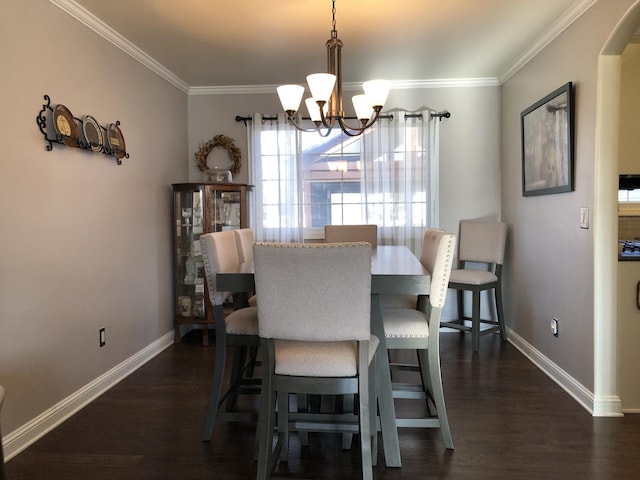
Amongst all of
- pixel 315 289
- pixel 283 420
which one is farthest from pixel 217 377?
pixel 315 289

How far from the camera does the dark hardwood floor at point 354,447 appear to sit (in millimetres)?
2031

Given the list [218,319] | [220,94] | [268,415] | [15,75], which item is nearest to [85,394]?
[218,319]

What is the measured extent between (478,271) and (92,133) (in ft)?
10.3

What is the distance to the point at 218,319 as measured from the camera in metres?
2.25

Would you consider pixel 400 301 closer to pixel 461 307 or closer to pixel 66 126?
pixel 461 307

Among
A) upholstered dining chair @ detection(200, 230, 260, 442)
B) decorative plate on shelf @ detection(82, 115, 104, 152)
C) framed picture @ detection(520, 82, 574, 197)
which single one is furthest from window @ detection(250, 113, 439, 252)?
upholstered dining chair @ detection(200, 230, 260, 442)

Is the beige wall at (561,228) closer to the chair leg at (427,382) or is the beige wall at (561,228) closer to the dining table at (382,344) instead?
the chair leg at (427,382)

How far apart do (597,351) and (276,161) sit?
303 cm

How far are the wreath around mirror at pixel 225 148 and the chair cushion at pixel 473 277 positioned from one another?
89.4 inches

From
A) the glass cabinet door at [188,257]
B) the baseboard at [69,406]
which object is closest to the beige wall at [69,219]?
the baseboard at [69,406]

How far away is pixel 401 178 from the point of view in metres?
4.28

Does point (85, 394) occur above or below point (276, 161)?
below

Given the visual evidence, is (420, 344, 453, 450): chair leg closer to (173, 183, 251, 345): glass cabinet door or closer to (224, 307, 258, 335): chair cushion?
(224, 307, 258, 335): chair cushion

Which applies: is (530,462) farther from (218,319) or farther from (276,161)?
(276,161)
